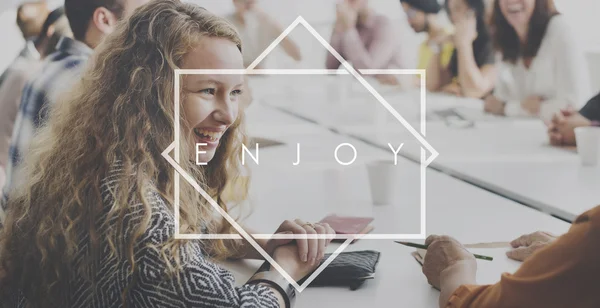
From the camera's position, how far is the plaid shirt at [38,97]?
6.55ft

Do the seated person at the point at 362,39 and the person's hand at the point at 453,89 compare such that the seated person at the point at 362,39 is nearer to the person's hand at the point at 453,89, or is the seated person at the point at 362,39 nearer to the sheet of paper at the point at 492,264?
the person's hand at the point at 453,89

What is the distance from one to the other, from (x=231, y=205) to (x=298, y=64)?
1.48 ft

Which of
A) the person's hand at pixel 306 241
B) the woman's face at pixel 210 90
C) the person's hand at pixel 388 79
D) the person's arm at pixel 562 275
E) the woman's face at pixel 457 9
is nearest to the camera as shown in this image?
the person's arm at pixel 562 275

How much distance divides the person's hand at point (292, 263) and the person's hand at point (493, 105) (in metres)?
1.04

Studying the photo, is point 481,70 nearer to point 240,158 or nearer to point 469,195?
point 469,195

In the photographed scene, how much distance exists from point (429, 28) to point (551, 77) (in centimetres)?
54

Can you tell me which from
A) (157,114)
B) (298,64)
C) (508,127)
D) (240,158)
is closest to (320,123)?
(298,64)

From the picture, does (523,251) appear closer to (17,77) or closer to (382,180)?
(382,180)

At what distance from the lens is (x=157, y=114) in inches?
60.3

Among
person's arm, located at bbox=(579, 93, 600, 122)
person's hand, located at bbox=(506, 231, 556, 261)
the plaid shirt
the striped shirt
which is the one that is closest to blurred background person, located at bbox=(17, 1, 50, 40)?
the plaid shirt

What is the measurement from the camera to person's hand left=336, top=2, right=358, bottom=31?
2.01 metres

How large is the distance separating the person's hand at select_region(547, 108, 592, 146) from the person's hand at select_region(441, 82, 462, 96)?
319 millimetres

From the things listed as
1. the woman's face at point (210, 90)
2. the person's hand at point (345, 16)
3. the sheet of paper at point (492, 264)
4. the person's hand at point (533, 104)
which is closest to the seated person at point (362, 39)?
the person's hand at point (345, 16)
